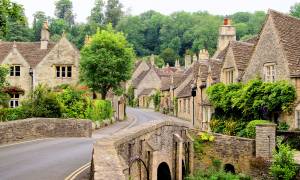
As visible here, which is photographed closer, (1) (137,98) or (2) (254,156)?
(2) (254,156)

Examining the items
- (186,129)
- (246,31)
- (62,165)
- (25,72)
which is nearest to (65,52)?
(25,72)

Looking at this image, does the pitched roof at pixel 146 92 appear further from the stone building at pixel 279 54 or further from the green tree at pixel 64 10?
the green tree at pixel 64 10

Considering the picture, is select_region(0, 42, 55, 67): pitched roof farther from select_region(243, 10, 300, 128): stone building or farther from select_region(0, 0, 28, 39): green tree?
select_region(0, 0, 28, 39): green tree

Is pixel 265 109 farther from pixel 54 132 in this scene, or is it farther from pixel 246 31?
pixel 246 31

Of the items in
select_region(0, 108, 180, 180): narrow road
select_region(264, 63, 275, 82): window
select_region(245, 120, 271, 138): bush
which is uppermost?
select_region(264, 63, 275, 82): window

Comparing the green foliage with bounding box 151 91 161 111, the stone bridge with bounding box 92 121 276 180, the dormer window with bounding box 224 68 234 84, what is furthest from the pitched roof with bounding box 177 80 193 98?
the stone bridge with bounding box 92 121 276 180

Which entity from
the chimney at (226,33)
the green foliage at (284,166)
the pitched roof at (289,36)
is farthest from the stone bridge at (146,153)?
the chimney at (226,33)

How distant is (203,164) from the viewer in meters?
30.4

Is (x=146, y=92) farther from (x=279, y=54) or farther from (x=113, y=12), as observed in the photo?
(x=113, y=12)

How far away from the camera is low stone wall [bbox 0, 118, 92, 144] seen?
26.6 m

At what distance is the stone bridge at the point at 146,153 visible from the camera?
11555 millimetres

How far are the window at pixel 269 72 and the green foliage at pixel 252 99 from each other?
710mm

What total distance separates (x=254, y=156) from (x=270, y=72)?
7.46 metres

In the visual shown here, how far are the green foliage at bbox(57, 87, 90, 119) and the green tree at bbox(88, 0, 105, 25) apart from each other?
447 feet
